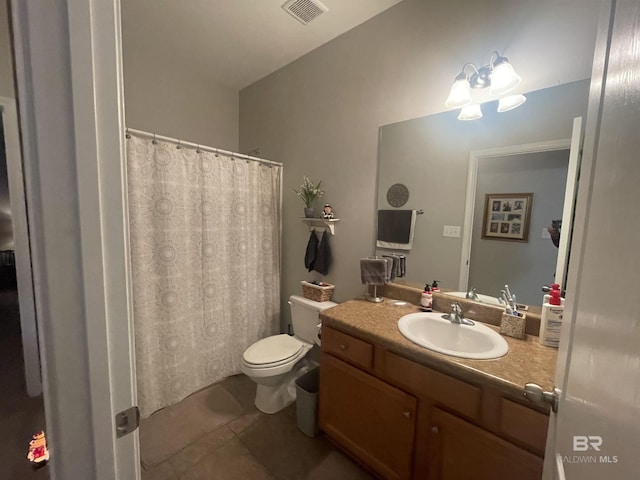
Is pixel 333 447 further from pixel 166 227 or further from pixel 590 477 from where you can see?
pixel 166 227

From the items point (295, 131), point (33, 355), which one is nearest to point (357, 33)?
point (295, 131)

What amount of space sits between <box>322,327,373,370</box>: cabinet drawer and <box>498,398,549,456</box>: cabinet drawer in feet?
1.77

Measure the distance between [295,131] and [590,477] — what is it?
2363 millimetres

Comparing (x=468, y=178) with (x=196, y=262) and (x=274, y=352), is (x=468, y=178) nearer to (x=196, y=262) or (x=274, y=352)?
(x=274, y=352)

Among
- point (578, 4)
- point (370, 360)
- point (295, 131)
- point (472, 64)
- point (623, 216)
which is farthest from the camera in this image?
point (295, 131)

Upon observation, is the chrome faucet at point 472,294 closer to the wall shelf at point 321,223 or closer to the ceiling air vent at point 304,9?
the wall shelf at point 321,223

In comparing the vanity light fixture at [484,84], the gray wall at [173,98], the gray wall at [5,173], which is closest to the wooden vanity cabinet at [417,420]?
the vanity light fixture at [484,84]

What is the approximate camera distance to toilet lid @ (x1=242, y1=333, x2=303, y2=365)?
1.71 metres

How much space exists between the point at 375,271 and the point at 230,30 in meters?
2.00

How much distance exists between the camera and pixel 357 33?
1805 mm

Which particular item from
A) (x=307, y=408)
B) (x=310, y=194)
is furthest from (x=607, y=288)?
(x=310, y=194)

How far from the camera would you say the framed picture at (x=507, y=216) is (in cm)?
131

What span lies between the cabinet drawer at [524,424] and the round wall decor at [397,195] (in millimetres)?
1153

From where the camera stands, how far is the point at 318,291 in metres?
2.03
